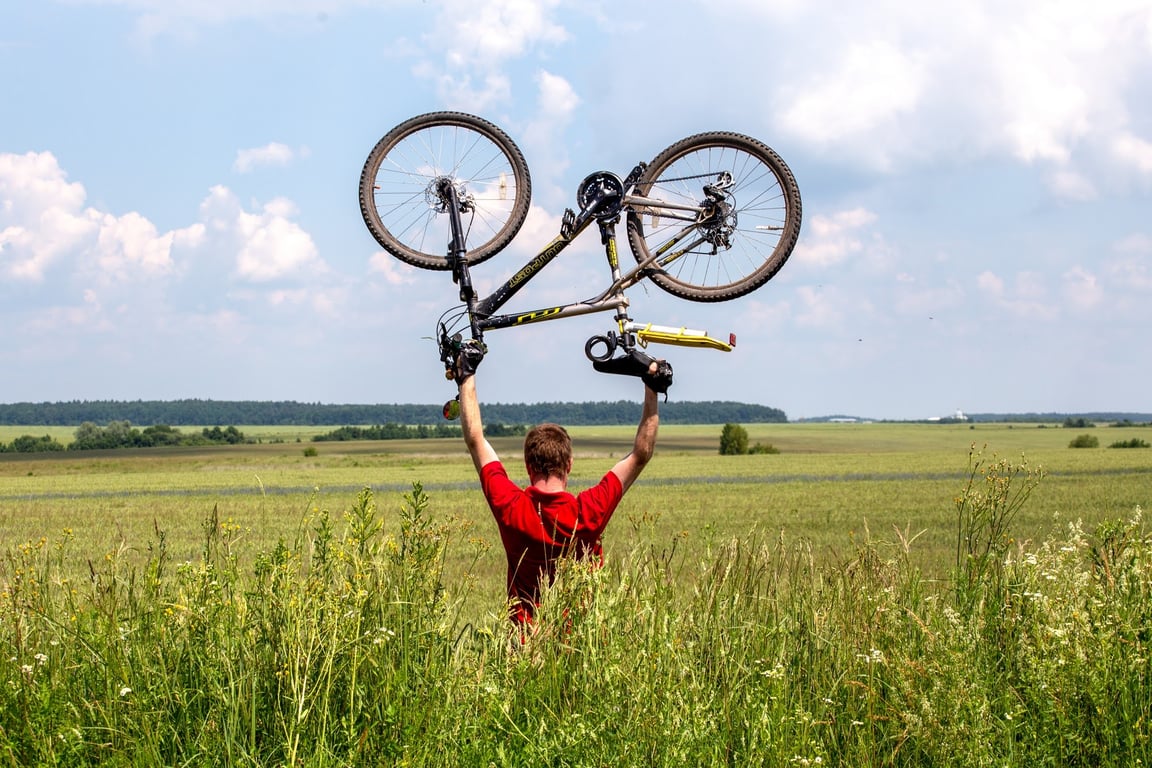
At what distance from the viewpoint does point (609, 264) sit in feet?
21.8

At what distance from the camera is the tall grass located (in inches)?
183

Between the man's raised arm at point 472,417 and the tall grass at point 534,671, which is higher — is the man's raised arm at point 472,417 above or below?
above

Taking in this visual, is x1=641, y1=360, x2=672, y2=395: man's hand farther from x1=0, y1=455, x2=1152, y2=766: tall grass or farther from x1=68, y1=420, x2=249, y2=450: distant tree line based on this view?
x1=68, y1=420, x2=249, y2=450: distant tree line

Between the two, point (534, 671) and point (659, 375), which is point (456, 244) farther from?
point (534, 671)

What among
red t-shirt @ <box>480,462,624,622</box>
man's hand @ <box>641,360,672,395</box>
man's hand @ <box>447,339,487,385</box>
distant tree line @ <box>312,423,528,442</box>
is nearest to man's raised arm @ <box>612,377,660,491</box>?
man's hand @ <box>641,360,672,395</box>

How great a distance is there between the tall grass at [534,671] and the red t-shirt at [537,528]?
11.4 inches

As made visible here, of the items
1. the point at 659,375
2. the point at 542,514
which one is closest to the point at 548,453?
the point at 542,514

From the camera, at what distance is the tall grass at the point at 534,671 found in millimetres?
4645

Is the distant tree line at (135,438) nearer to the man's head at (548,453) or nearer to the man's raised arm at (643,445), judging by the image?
the man's raised arm at (643,445)

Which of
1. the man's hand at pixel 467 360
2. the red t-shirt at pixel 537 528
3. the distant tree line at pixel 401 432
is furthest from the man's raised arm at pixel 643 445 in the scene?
the distant tree line at pixel 401 432

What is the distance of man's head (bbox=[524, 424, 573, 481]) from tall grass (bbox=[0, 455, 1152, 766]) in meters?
0.62

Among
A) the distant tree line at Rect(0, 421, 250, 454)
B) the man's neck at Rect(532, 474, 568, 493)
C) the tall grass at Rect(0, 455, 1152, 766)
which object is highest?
the man's neck at Rect(532, 474, 568, 493)

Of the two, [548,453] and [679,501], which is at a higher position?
[548,453]

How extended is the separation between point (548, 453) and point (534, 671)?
122cm
